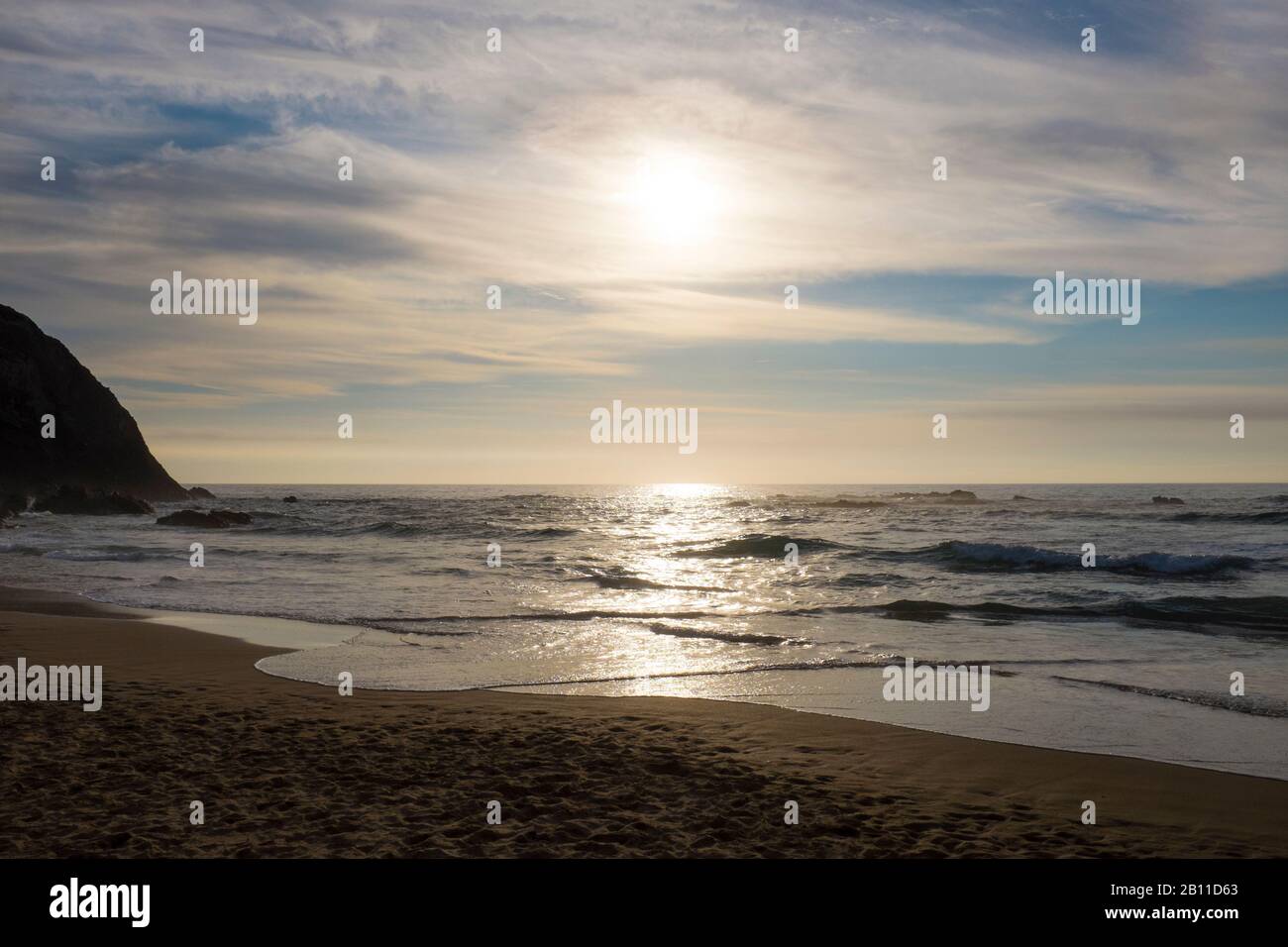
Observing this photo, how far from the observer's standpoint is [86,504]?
60.4 meters

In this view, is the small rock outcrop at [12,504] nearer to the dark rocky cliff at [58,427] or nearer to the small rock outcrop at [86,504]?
the small rock outcrop at [86,504]

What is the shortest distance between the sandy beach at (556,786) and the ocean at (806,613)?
132 centimetres

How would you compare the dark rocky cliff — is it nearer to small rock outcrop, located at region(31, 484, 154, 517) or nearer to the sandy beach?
small rock outcrop, located at region(31, 484, 154, 517)

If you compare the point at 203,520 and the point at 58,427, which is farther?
the point at 58,427

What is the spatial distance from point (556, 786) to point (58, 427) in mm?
78602

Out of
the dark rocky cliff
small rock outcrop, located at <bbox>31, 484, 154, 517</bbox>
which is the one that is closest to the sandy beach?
small rock outcrop, located at <bbox>31, 484, 154, 517</bbox>

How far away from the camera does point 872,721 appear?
1001cm

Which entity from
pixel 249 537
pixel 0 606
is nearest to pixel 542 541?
pixel 249 537

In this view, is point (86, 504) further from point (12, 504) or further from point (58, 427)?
point (58, 427)

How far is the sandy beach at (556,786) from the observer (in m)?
6.01

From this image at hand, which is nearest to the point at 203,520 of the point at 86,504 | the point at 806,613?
the point at 86,504
